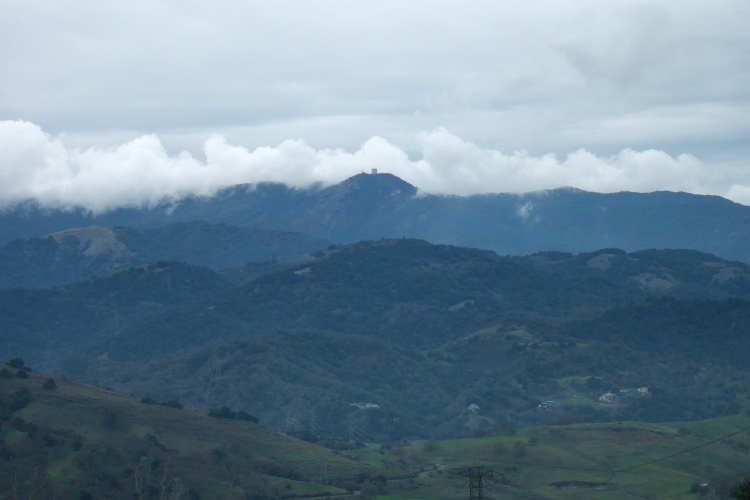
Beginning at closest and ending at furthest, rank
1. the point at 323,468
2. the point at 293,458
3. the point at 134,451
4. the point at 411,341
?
the point at 134,451 < the point at 323,468 < the point at 293,458 < the point at 411,341

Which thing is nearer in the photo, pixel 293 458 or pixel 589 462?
pixel 293 458

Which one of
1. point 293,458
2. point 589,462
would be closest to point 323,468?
point 293,458

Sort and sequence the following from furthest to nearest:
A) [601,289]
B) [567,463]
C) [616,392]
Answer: [601,289], [616,392], [567,463]

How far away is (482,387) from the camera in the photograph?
129625 millimetres

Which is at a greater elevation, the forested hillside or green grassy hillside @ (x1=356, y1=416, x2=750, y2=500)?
the forested hillside

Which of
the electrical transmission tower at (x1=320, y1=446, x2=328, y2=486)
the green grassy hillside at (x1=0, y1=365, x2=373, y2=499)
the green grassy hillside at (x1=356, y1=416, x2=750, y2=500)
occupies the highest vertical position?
the green grassy hillside at (x1=0, y1=365, x2=373, y2=499)

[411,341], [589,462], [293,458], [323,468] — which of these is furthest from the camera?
[411,341]

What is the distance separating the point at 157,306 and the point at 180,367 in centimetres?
5507

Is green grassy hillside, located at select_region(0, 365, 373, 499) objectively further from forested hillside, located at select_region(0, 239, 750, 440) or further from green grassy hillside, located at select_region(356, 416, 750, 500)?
forested hillside, located at select_region(0, 239, 750, 440)

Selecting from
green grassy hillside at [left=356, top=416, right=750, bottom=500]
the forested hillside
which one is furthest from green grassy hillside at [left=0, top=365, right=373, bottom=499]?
the forested hillside

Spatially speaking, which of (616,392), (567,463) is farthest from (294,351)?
(567,463)

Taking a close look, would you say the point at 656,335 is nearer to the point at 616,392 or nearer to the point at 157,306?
the point at 616,392

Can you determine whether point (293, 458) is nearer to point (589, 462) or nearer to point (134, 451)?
point (134, 451)

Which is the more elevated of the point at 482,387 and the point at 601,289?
the point at 601,289
